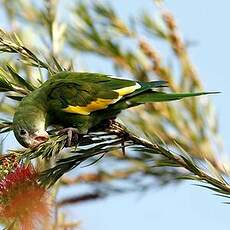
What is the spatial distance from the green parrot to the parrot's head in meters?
0.04

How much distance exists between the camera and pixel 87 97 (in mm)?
1466

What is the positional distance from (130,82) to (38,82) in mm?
192

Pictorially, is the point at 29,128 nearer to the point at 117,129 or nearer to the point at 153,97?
the point at 117,129

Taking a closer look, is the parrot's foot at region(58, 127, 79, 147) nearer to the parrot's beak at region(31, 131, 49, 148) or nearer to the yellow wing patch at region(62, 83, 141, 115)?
the parrot's beak at region(31, 131, 49, 148)

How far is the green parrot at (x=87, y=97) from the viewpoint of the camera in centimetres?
142

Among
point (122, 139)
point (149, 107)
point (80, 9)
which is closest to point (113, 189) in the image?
point (149, 107)

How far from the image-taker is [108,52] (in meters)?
2.26

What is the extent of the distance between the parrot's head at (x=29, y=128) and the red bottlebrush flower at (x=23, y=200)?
181 mm

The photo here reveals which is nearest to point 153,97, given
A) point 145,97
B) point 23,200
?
point 145,97

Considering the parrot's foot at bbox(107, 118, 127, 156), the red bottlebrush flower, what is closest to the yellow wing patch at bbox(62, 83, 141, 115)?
the parrot's foot at bbox(107, 118, 127, 156)

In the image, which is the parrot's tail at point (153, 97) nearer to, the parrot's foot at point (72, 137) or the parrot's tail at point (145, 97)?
the parrot's tail at point (145, 97)

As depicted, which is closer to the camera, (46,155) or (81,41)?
(46,155)

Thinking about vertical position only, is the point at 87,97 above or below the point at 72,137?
above

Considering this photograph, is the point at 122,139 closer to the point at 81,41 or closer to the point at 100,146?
the point at 100,146
